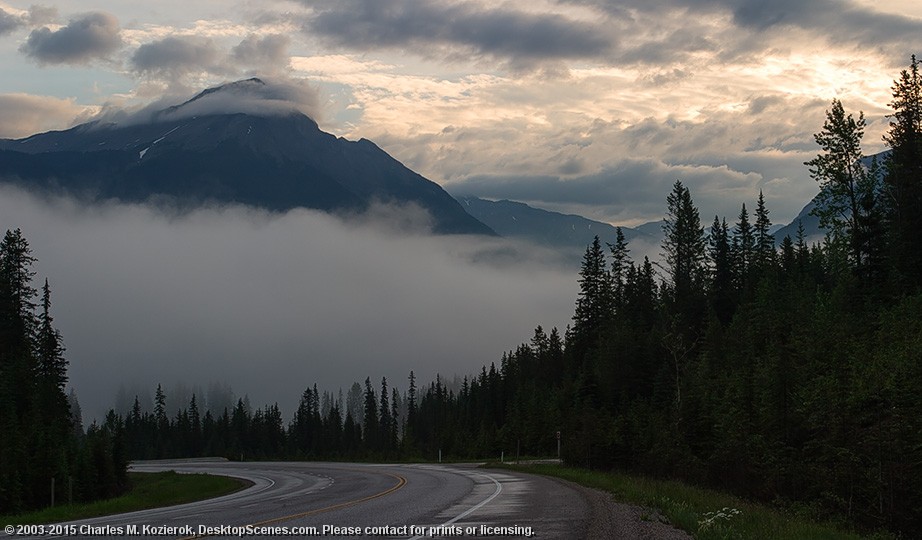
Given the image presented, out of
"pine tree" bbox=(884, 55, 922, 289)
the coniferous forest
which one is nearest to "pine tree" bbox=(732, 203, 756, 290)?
the coniferous forest

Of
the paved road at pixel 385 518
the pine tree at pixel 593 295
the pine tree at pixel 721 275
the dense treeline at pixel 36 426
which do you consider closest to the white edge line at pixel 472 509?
the paved road at pixel 385 518

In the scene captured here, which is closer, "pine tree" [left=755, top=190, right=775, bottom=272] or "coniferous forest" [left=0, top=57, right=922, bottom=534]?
"coniferous forest" [left=0, top=57, right=922, bottom=534]

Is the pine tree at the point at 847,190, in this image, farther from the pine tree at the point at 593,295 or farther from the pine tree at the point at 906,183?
the pine tree at the point at 593,295

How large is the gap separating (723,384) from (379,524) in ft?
145

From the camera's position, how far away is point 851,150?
6272 cm

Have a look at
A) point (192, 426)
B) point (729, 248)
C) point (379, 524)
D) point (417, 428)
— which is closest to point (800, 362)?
point (379, 524)

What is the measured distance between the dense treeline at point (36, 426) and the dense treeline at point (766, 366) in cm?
3087

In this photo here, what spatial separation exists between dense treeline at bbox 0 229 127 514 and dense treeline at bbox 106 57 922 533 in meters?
30.9

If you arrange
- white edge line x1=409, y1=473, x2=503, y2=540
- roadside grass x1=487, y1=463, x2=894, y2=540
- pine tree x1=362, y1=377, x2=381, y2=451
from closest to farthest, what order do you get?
1. roadside grass x1=487, y1=463, x2=894, y2=540
2. white edge line x1=409, y1=473, x2=503, y2=540
3. pine tree x1=362, y1=377, x2=381, y2=451

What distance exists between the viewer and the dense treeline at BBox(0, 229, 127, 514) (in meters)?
48.8

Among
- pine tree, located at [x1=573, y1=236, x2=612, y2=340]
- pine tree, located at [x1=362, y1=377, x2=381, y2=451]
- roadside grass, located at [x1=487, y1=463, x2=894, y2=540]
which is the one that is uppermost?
pine tree, located at [x1=573, y1=236, x2=612, y2=340]

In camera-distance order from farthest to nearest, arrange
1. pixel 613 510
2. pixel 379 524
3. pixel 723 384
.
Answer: pixel 723 384, pixel 613 510, pixel 379 524

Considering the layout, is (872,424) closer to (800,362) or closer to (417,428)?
(800,362)

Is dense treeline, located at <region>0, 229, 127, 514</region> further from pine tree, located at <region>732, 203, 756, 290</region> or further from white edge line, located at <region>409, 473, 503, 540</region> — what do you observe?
pine tree, located at <region>732, 203, 756, 290</region>
